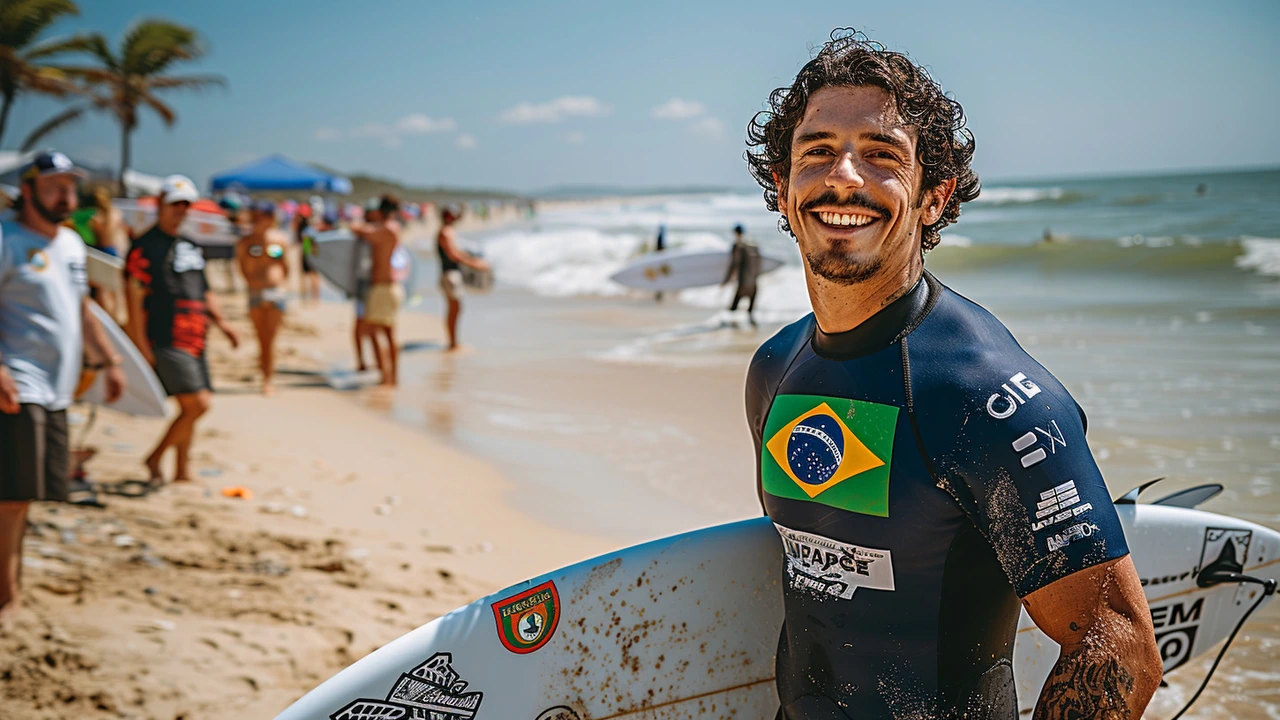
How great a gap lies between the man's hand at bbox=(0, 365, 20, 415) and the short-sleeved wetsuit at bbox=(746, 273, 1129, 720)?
3.19m

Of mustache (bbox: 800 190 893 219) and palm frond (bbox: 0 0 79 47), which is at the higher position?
palm frond (bbox: 0 0 79 47)

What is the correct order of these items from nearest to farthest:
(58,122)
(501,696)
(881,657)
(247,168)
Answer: (881,657)
(501,696)
(247,168)
(58,122)

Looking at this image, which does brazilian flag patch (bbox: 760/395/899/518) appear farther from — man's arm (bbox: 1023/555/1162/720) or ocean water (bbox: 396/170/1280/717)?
ocean water (bbox: 396/170/1280/717)

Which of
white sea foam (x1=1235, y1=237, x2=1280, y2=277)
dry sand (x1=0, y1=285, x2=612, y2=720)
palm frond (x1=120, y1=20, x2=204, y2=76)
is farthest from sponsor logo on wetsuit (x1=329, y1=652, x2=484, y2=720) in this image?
A: palm frond (x1=120, y1=20, x2=204, y2=76)

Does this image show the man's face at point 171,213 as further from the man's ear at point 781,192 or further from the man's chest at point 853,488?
the man's chest at point 853,488

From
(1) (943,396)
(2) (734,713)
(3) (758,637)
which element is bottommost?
(2) (734,713)

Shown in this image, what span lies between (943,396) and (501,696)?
1149 millimetres

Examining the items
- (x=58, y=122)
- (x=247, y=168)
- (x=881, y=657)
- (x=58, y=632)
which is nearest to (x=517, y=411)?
(x=58, y=632)

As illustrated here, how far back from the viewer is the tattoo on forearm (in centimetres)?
118

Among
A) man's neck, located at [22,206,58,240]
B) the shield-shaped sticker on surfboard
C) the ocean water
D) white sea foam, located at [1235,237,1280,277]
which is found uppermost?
white sea foam, located at [1235,237,1280,277]

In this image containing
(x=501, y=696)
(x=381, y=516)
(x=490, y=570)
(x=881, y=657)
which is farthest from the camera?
(x=381, y=516)

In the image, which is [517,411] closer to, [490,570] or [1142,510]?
[490,570]

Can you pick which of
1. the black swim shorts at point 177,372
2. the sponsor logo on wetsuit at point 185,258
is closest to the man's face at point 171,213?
the sponsor logo on wetsuit at point 185,258

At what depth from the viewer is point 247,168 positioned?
19.8m
